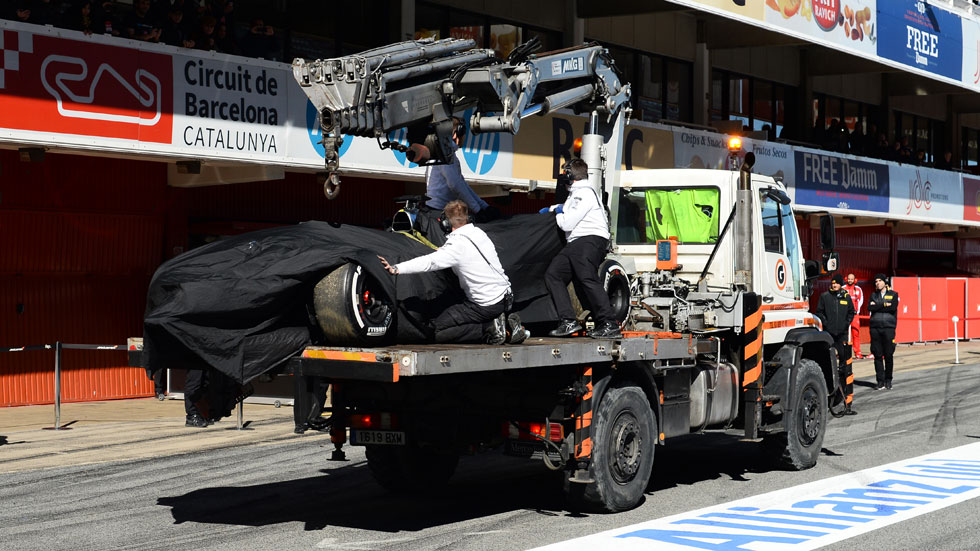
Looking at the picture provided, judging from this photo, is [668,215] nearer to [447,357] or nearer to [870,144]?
[447,357]

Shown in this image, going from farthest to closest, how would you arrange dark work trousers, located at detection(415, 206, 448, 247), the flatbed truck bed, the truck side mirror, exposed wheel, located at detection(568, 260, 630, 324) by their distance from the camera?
1. the truck side mirror
2. exposed wheel, located at detection(568, 260, 630, 324)
3. dark work trousers, located at detection(415, 206, 448, 247)
4. the flatbed truck bed

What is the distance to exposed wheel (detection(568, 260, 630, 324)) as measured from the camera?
10289 millimetres

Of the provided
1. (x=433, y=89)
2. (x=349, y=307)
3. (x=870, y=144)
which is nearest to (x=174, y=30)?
(x=433, y=89)

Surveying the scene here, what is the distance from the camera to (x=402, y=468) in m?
10.5

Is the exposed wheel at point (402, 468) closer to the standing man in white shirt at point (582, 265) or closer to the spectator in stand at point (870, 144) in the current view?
the standing man in white shirt at point (582, 265)

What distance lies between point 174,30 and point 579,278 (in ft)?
29.0

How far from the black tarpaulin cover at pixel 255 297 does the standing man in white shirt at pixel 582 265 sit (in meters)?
1.36

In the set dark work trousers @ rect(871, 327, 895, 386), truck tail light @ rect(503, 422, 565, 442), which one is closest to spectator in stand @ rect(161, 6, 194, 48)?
truck tail light @ rect(503, 422, 565, 442)

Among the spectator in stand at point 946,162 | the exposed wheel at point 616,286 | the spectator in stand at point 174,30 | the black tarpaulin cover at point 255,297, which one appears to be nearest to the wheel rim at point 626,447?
the exposed wheel at point 616,286

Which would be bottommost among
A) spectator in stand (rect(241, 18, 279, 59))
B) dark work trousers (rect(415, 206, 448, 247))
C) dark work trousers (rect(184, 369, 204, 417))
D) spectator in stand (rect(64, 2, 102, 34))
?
A: dark work trousers (rect(184, 369, 204, 417))

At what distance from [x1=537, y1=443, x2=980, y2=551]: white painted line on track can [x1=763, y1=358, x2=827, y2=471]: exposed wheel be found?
1.59 feet

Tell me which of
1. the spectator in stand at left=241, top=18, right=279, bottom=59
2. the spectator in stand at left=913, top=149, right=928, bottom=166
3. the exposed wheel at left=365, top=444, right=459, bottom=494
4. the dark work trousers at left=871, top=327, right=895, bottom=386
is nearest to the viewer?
the exposed wheel at left=365, top=444, right=459, bottom=494

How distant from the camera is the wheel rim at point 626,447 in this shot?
939cm

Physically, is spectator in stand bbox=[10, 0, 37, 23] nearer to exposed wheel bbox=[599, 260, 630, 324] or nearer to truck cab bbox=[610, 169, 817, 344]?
truck cab bbox=[610, 169, 817, 344]
